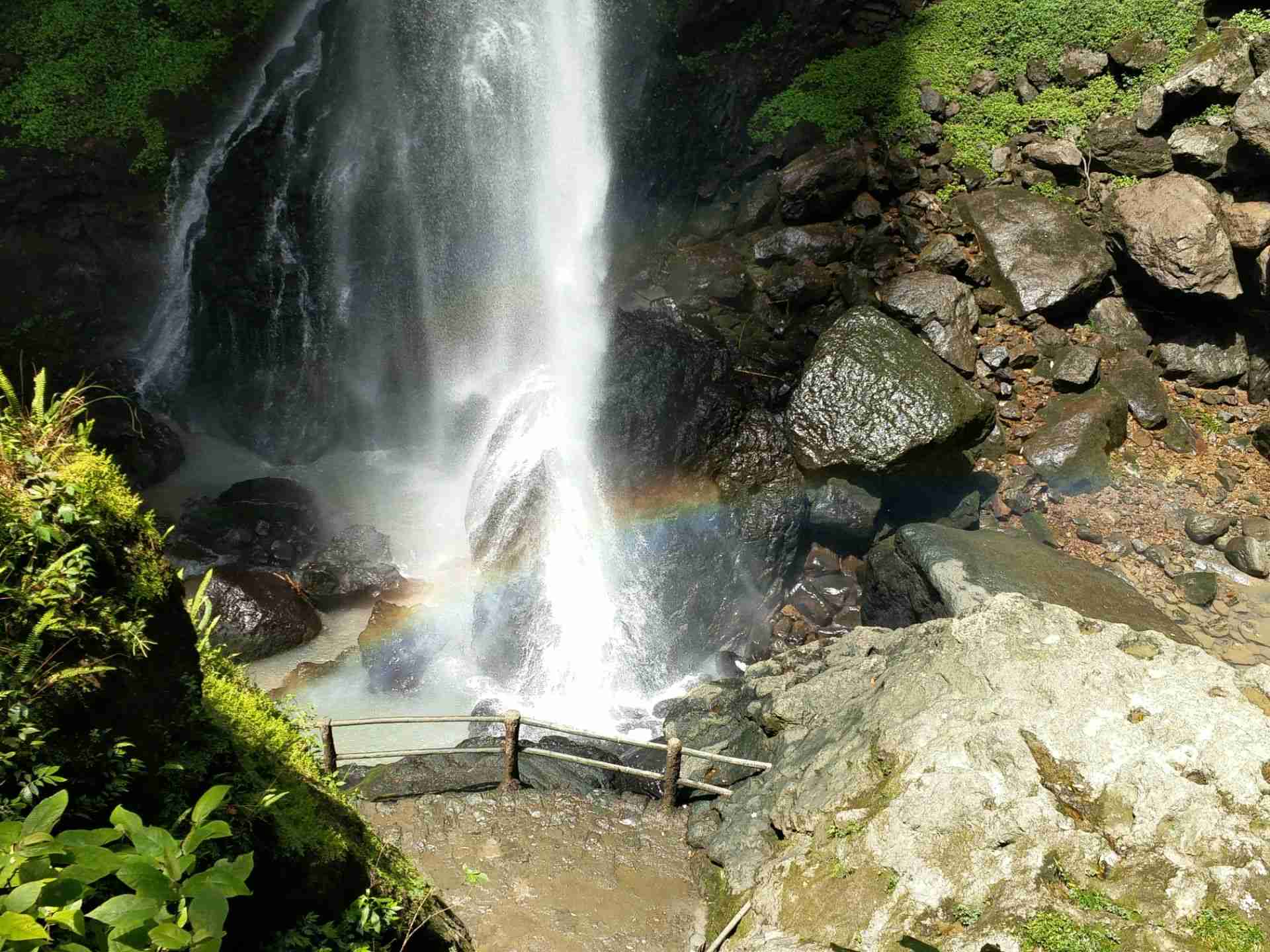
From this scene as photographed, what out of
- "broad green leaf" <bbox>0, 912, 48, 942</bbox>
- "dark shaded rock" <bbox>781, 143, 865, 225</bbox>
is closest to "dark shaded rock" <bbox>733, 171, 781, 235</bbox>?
"dark shaded rock" <bbox>781, 143, 865, 225</bbox>

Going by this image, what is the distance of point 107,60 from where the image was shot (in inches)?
608

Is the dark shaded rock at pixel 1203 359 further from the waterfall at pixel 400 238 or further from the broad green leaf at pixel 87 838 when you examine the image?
the broad green leaf at pixel 87 838

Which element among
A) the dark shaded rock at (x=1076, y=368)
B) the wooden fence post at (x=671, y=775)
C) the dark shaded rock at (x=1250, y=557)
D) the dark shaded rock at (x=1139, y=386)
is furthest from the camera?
the dark shaded rock at (x=1076, y=368)

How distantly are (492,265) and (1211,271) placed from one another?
1103cm

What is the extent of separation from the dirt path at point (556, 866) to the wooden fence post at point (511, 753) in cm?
9

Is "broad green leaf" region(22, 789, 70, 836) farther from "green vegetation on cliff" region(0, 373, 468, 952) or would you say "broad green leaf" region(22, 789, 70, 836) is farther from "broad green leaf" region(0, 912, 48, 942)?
"broad green leaf" region(0, 912, 48, 942)

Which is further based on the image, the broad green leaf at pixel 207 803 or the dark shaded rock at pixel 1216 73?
the dark shaded rock at pixel 1216 73

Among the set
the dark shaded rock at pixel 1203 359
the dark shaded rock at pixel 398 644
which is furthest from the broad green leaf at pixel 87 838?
the dark shaded rock at pixel 1203 359

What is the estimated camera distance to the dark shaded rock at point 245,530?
12.1 meters

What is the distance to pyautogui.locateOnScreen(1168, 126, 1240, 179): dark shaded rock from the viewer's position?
38.2 feet

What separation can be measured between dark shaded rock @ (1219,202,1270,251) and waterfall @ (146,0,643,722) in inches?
366

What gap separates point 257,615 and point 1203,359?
1404 cm

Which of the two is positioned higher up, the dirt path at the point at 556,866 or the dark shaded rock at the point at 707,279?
the dark shaded rock at the point at 707,279

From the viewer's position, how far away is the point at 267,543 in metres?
12.3
